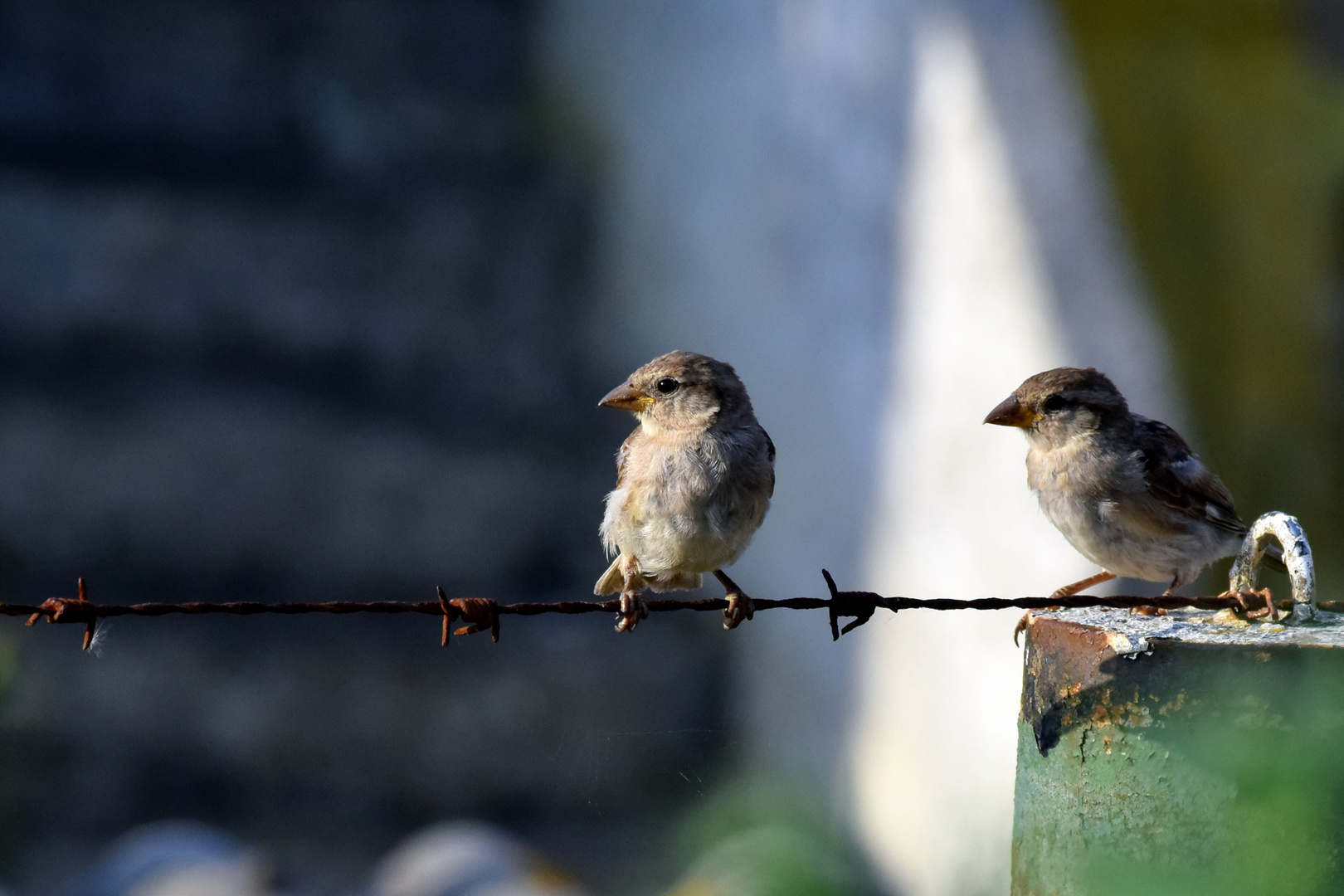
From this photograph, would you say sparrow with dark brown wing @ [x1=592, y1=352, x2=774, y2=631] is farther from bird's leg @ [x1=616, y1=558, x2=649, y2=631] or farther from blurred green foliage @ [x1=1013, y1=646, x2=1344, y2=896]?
blurred green foliage @ [x1=1013, y1=646, x2=1344, y2=896]

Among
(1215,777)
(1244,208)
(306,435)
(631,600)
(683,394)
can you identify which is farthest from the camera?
(306,435)

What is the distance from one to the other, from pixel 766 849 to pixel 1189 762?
381 centimetres

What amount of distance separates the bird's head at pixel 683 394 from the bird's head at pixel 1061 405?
27.1 inches

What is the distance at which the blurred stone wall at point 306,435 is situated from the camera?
668 cm

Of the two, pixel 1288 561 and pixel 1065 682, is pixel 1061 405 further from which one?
pixel 1065 682

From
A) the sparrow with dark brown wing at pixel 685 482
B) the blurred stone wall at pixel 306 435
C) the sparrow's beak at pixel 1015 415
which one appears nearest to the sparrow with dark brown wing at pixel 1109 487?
the sparrow's beak at pixel 1015 415

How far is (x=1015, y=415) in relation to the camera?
124 inches

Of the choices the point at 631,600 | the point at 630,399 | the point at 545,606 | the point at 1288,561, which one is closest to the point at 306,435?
the point at 630,399

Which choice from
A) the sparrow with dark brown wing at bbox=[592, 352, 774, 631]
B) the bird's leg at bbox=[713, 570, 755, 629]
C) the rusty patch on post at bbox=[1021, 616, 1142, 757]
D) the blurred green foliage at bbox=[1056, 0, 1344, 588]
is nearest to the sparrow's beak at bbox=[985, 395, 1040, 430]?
the sparrow with dark brown wing at bbox=[592, 352, 774, 631]

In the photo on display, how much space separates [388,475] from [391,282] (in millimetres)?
1225

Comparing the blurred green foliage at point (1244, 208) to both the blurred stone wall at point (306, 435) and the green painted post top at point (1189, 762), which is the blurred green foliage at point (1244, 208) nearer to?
the green painted post top at point (1189, 762)

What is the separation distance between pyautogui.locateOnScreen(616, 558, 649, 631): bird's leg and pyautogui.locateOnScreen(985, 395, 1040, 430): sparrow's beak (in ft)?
3.24

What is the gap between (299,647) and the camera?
6785 mm

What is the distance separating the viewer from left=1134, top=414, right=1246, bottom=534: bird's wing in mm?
3207
